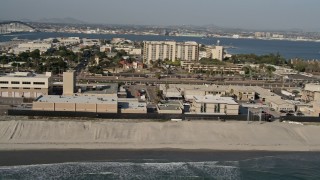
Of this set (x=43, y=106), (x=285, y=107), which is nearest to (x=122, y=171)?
(x=43, y=106)

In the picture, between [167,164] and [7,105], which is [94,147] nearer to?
[167,164]

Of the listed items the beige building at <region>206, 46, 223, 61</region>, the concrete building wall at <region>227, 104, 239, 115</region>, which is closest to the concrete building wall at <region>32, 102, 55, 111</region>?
the concrete building wall at <region>227, 104, 239, 115</region>

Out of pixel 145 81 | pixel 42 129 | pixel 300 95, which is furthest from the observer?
pixel 145 81

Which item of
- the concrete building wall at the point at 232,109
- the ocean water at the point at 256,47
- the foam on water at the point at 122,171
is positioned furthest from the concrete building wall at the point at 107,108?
the ocean water at the point at 256,47

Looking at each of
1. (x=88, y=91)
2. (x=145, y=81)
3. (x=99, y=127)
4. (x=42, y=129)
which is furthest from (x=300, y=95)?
(x=42, y=129)

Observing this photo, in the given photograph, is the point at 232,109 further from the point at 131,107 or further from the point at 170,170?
the point at 170,170

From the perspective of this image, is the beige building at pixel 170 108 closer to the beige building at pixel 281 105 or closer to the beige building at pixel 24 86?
the beige building at pixel 281 105
